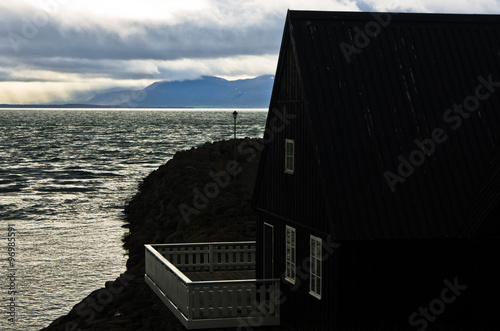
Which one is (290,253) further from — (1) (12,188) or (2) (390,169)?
(1) (12,188)

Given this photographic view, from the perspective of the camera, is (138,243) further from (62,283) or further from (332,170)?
(332,170)

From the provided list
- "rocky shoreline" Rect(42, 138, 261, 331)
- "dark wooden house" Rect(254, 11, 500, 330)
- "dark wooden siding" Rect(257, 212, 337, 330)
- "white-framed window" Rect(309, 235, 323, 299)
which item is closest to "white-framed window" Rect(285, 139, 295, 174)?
"dark wooden house" Rect(254, 11, 500, 330)

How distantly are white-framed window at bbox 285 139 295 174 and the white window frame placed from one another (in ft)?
4.45

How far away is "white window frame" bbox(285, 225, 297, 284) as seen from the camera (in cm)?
1955

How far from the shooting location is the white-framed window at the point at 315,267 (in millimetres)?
17984

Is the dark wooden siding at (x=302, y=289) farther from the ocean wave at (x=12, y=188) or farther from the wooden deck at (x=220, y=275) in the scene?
the ocean wave at (x=12, y=188)

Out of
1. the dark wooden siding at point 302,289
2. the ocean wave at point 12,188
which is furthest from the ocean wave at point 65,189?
the dark wooden siding at point 302,289

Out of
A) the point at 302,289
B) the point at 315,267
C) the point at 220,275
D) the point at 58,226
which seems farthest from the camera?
the point at 58,226

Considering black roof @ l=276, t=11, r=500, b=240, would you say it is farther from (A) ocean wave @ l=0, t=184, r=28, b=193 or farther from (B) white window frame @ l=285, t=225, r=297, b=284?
(A) ocean wave @ l=0, t=184, r=28, b=193

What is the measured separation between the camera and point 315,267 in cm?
1822

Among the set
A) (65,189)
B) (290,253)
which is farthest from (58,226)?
(290,253)

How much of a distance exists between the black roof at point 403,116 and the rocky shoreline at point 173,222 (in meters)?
7.05

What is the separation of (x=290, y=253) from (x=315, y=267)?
5.46 ft

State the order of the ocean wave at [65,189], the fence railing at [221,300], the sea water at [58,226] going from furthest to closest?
the ocean wave at [65,189], the sea water at [58,226], the fence railing at [221,300]
